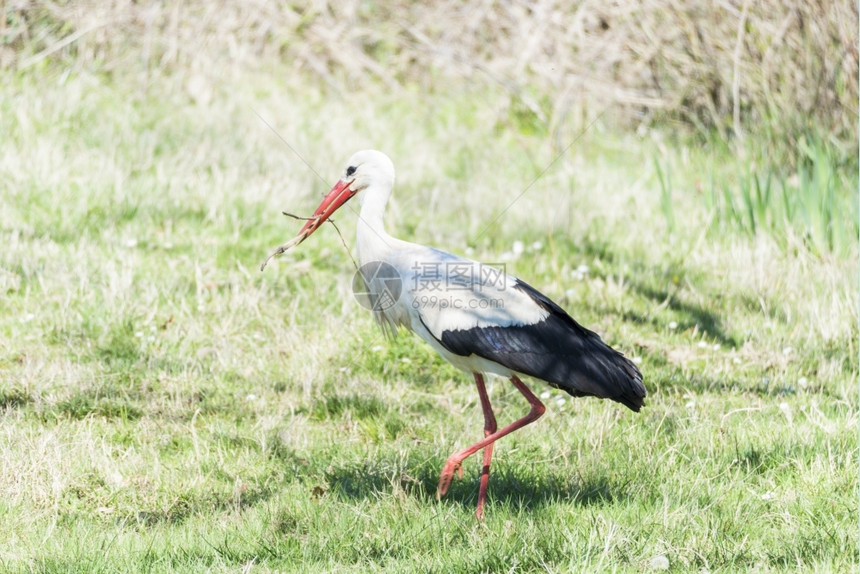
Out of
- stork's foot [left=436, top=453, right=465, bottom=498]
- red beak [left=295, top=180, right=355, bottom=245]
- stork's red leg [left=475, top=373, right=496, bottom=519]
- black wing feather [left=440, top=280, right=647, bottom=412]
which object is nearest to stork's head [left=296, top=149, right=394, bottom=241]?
red beak [left=295, top=180, right=355, bottom=245]

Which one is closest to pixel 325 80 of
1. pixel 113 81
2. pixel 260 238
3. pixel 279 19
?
pixel 279 19

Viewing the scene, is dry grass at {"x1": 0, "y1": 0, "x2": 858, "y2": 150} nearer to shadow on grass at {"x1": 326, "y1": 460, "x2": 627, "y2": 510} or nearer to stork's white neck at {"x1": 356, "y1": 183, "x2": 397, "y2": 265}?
stork's white neck at {"x1": 356, "y1": 183, "x2": 397, "y2": 265}

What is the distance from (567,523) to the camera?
3.62m

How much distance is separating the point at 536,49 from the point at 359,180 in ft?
18.6

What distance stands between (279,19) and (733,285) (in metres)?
5.51

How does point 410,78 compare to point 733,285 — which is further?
point 410,78

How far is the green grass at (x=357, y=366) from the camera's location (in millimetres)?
3520

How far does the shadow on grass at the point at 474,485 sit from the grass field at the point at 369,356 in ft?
0.05

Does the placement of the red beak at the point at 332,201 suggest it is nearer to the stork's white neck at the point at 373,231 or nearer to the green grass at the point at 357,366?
the stork's white neck at the point at 373,231

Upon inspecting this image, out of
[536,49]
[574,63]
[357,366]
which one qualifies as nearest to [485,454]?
[357,366]

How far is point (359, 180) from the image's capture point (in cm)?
438

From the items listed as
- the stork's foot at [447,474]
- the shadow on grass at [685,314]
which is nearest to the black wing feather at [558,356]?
the stork's foot at [447,474]

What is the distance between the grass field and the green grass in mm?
17

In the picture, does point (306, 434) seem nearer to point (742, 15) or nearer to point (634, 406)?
point (634, 406)
